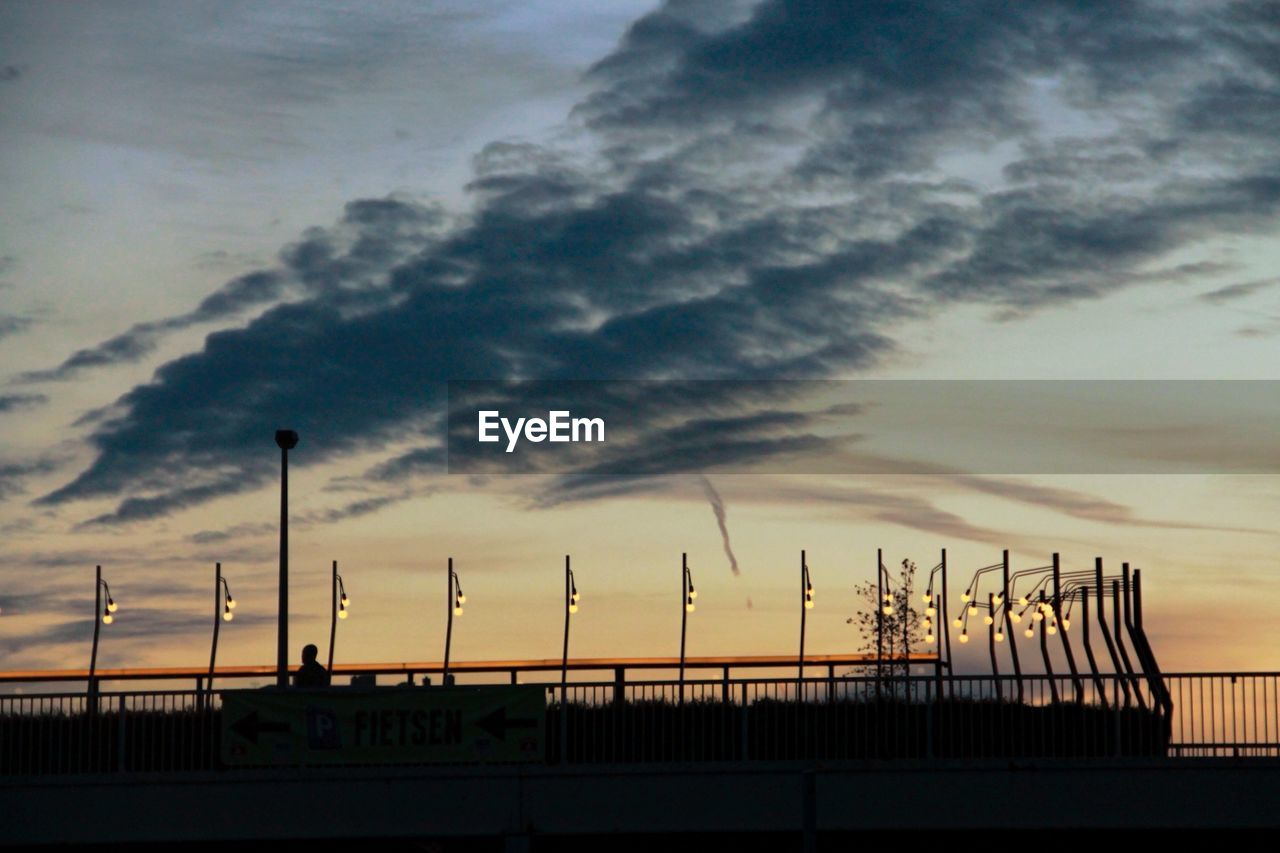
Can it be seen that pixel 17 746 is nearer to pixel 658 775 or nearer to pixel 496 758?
pixel 496 758

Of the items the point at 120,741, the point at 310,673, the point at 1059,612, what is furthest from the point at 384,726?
the point at 1059,612

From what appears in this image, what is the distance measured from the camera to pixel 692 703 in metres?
29.4

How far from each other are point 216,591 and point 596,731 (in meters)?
25.0

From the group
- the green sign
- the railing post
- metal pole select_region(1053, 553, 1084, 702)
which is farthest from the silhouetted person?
metal pole select_region(1053, 553, 1084, 702)

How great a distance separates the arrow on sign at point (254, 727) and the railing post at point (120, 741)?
159 cm

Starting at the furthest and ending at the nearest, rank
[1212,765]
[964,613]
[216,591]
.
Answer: [216,591] < [964,613] < [1212,765]

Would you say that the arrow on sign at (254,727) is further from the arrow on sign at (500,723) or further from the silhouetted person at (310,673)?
the arrow on sign at (500,723)

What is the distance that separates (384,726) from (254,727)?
1910mm

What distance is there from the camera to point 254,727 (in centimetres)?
2892

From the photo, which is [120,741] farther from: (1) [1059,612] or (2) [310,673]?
(1) [1059,612]

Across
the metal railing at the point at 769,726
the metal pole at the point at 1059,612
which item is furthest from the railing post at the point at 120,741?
the metal pole at the point at 1059,612

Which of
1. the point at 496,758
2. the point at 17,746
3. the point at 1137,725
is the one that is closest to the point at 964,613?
the point at 1137,725

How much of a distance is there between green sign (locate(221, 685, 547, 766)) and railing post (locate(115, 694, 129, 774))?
148 cm

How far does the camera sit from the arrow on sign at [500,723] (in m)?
29.0
